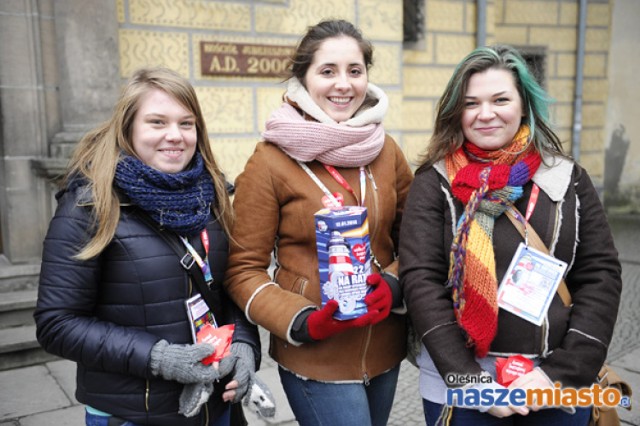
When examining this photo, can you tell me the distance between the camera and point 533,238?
1.94m

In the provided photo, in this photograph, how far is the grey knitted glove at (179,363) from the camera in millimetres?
1792

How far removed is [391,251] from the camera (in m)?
2.28

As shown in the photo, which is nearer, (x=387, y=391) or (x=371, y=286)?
(x=371, y=286)

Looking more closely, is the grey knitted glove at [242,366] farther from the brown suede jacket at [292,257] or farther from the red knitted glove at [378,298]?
the red knitted glove at [378,298]

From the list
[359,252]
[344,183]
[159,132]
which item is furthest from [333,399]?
[159,132]

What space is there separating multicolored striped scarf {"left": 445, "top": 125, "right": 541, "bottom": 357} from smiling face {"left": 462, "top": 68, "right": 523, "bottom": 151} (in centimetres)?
4

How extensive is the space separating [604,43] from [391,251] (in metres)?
8.85

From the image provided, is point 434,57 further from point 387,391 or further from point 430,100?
point 387,391

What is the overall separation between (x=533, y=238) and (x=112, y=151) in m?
1.42

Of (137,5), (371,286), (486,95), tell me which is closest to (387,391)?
(371,286)

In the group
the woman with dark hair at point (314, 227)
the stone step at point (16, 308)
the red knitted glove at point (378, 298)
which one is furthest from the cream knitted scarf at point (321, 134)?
the stone step at point (16, 308)

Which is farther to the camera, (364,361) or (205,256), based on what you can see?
(364,361)

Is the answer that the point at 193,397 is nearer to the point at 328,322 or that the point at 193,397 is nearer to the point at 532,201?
the point at 328,322

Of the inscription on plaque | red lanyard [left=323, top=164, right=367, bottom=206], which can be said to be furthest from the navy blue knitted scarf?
the inscription on plaque
